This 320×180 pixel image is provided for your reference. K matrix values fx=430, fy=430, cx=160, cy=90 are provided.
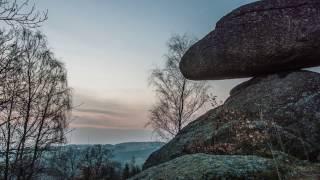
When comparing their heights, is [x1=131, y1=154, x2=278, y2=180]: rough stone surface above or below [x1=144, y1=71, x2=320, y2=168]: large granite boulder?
below

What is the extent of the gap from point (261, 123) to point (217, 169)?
17.1ft

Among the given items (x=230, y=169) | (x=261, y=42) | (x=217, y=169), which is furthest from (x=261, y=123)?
(x=217, y=169)

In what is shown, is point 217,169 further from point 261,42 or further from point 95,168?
point 95,168

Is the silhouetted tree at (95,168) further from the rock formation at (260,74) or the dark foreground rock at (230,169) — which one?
the dark foreground rock at (230,169)

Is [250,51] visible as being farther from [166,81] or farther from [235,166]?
[166,81]

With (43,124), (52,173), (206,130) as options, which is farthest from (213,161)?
(43,124)

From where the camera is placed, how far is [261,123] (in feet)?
45.5

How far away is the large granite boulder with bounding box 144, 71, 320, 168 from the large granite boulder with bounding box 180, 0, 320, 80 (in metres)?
0.76

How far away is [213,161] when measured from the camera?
9.67 meters

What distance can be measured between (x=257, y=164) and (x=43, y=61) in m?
16.3

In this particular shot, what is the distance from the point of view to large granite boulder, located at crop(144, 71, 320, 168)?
12797 millimetres

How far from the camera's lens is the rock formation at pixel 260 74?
14477mm

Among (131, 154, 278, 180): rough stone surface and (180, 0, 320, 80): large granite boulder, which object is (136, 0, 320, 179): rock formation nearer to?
(180, 0, 320, 80): large granite boulder

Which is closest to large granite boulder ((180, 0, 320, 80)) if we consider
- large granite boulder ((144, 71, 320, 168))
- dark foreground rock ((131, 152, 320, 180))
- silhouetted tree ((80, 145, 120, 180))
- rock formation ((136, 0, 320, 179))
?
rock formation ((136, 0, 320, 179))
